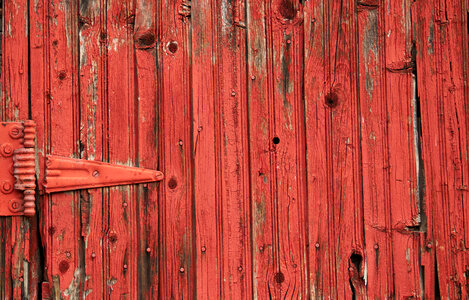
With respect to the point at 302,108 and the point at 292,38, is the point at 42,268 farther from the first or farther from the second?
the point at 292,38

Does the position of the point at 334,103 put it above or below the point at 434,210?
above

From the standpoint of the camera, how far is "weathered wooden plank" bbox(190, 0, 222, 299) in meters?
2.02

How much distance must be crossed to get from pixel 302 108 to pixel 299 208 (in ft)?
1.48

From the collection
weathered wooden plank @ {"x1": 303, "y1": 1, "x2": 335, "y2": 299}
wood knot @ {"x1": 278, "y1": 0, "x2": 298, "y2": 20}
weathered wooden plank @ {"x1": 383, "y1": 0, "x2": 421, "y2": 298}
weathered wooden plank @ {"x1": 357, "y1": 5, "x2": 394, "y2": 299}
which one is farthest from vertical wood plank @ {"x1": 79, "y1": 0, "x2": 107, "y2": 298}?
weathered wooden plank @ {"x1": 383, "y1": 0, "x2": 421, "y2": 298}

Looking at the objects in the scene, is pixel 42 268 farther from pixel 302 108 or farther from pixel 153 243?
pixel 302 108

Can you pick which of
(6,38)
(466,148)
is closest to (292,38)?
(466,148)

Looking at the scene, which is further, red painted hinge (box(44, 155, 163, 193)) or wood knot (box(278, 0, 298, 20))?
wood knot (box(278, 0, 298, 20))

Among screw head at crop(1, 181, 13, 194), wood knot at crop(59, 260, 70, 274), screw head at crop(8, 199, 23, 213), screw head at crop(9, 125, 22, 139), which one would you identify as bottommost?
wood knot at crop(59, 260, 70, 274)

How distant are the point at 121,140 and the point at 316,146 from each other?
2.85 feet

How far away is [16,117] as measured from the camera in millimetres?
2008

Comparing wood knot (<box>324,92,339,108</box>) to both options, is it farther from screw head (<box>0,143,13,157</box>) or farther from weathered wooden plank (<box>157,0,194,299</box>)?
screw head (<box>0,143,13,157</box>)

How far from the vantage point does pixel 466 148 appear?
206cm

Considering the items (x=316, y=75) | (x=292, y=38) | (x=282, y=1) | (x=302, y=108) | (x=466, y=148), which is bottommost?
(x=466, y=148)

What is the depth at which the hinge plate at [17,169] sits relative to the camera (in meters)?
1.95
